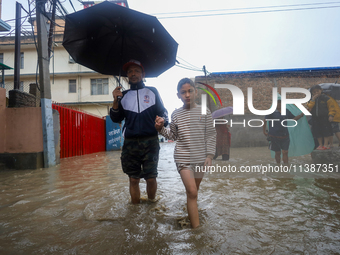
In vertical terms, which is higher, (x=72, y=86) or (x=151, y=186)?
(x=72, y=86)

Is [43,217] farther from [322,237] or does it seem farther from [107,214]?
[322,237]

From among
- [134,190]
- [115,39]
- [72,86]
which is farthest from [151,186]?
[72,86]

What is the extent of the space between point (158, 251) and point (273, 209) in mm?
1718

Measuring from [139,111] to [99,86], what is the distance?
22550mm

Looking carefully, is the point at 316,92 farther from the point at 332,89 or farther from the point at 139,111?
the point at 139,111

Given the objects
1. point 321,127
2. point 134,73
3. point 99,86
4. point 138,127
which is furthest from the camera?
point 99,86

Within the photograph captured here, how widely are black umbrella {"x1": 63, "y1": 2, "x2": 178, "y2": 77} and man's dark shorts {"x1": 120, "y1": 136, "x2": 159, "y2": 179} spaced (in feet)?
3.66

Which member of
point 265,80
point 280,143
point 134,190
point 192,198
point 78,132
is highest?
point 265,80

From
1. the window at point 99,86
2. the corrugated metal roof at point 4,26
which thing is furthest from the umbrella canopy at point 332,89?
the window at point 99,86

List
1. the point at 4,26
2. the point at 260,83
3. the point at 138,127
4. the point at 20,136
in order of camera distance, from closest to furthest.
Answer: the point at 138,127
the point at 20,136
the point at 4,26
the point at 260,83

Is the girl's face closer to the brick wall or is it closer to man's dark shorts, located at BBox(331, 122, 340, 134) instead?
man's dark shorts, located at BBox(331, 122, 340, 134)

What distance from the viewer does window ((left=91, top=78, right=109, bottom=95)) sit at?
23609 mm

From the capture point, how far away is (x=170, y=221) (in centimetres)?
240

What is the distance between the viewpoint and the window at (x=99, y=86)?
23609 millimetres
